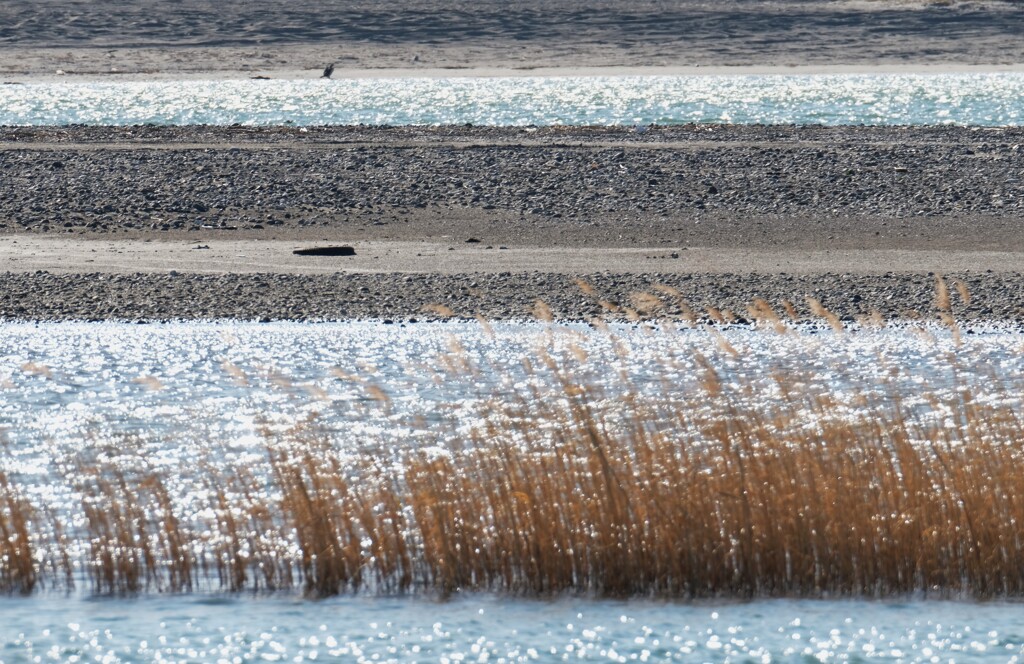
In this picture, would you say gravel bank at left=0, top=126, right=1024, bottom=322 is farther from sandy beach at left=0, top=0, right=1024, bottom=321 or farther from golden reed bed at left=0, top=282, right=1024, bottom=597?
golden reed bed at left=0, top=282, right=1024, bottom=597

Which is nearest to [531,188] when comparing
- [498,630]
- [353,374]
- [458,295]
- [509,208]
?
[509,208]

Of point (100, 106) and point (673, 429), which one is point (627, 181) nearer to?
point (673, 429)

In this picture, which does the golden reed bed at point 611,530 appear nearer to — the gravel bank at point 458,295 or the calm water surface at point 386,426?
the calm water surface at point 386,426

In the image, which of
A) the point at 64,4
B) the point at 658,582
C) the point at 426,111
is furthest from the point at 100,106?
the point at 658,582

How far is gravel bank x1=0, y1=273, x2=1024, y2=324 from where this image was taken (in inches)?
537

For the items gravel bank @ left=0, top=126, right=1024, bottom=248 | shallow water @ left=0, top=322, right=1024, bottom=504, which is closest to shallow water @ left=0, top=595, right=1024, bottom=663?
shallow water @ left=0, top=322, right=1024, bottom=504

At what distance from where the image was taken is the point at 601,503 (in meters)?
7.36

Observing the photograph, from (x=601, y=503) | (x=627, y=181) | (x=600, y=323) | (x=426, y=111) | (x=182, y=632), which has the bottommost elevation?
(x=182, y=632)

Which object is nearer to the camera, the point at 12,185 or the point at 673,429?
the point at 673,429

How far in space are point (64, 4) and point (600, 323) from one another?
1305 inches

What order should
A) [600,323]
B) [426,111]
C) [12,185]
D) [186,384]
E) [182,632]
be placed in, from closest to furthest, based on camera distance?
[182,632]
[600,323]
[186,384]
[12,185]
[426,111]

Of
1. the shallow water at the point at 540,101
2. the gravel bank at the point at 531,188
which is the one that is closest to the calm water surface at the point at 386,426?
the gravel bank at the point at 531,188

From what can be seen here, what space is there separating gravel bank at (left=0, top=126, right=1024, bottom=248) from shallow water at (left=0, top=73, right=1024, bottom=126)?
5582 mm

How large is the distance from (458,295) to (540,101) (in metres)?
17.1
